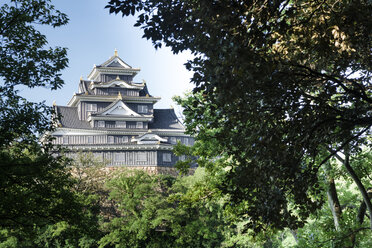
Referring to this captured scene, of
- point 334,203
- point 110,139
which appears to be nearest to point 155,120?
point 110,139

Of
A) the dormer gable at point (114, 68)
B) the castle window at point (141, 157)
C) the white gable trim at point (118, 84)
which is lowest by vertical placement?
the castle window at point (141, 157)

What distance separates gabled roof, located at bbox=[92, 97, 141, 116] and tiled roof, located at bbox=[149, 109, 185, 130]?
2.44m

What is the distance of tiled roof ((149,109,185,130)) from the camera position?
129 ft

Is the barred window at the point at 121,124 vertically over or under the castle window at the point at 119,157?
over

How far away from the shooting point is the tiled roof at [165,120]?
129ft

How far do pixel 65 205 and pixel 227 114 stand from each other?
6.95m

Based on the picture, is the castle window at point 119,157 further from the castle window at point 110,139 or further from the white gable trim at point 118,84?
the white gable trim at point 118,84

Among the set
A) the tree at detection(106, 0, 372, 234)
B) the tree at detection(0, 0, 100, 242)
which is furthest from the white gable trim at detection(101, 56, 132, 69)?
the tree at detection(106, 0, 372, 234)

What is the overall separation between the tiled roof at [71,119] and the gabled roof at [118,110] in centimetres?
204

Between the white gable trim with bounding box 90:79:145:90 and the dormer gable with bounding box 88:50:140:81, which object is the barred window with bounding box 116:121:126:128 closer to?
the white gable trim with bounding box 90:79:145:90

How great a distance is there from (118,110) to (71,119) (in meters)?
4.18

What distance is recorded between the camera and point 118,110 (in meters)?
37.8

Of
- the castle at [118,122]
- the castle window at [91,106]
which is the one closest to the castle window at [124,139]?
the castle at [118,122]

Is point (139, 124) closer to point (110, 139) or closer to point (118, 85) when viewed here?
point (110, 139)
